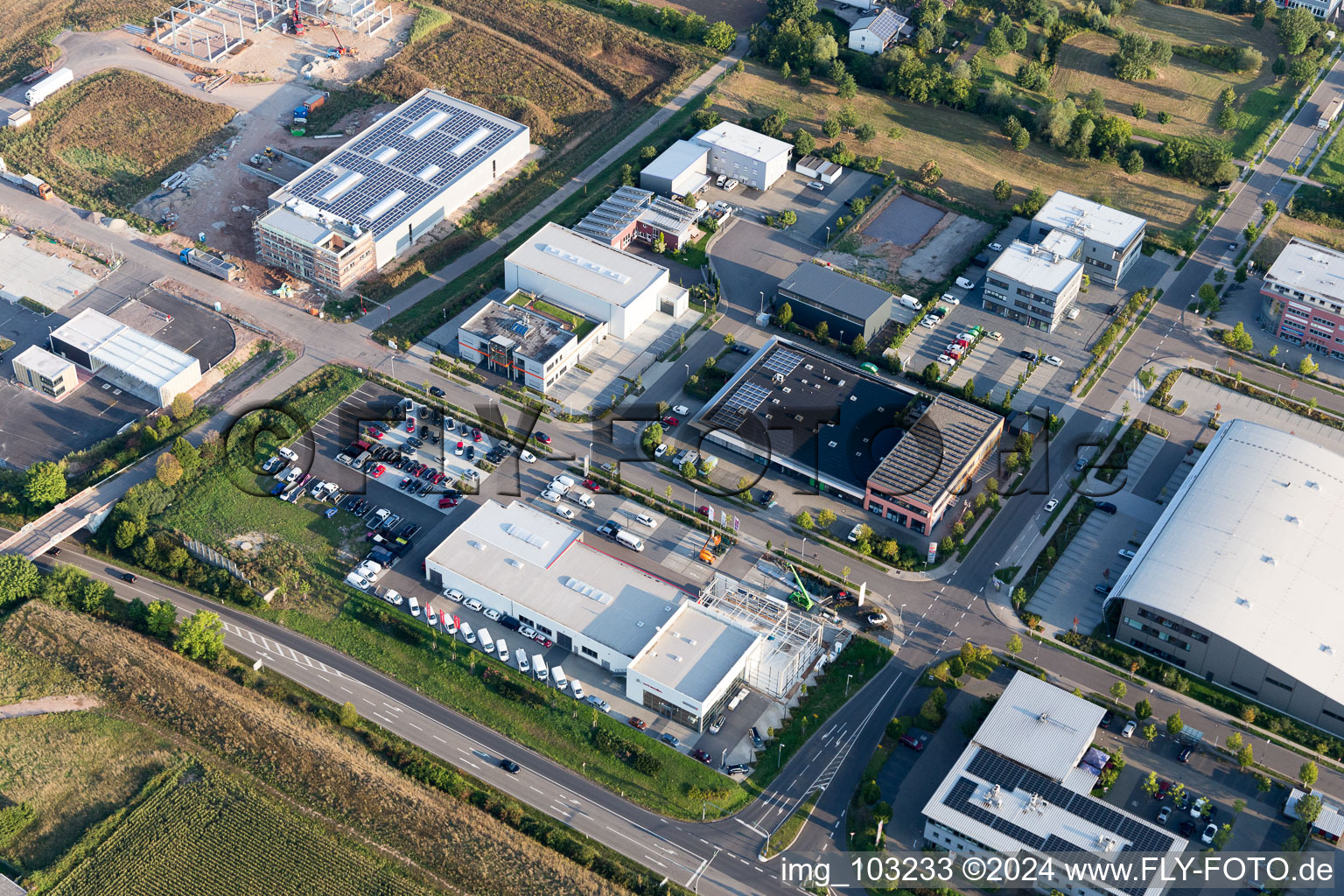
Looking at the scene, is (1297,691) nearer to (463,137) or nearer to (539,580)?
(539,580)

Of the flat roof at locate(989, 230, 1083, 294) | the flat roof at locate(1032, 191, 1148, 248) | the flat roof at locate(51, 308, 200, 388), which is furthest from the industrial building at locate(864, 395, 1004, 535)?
the flat roof at locate(51, 308, 200, 388)

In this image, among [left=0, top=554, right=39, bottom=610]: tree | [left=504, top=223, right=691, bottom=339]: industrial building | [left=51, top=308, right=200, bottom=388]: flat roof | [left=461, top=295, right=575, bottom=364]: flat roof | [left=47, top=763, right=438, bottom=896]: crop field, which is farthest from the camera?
[left=504, top=223, right=691, bottom=339]: industrial building

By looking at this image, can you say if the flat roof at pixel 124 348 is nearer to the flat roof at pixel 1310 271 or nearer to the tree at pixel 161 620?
the tree at pixel 161 620

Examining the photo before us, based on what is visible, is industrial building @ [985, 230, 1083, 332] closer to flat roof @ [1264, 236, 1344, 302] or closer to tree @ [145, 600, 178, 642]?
flat roof @ [1264, 236, 1344, 302]

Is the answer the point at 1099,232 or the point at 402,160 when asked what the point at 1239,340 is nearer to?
the point at 1099,232

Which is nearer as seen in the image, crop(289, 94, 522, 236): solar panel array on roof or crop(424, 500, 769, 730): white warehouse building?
crop(424, 500, 769, 730): white warehouse building

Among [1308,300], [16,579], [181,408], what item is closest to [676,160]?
[181,408]

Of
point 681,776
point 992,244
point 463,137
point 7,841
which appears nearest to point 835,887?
point 681,776
